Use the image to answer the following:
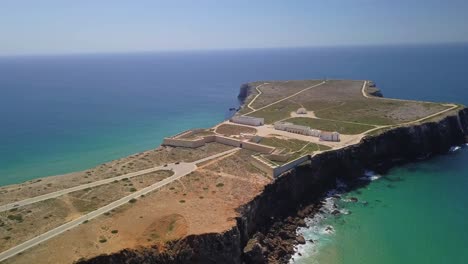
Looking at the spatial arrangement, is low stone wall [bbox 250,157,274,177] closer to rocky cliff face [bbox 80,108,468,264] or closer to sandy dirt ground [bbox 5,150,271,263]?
sandy dirt ground [bbox 5,150,271,263]

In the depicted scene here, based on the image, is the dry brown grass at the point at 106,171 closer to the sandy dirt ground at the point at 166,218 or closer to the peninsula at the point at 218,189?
the peninsula at the point at 218,189

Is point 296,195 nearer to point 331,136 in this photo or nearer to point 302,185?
point 302,185

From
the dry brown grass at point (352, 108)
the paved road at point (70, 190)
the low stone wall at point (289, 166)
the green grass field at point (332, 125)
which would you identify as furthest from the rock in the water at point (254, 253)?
the dry brown grass at point (352, 108)

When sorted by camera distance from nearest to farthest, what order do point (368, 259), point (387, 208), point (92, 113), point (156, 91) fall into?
point (368, 259) < point (387, 208) < point (92, 113) < point (156, 91)

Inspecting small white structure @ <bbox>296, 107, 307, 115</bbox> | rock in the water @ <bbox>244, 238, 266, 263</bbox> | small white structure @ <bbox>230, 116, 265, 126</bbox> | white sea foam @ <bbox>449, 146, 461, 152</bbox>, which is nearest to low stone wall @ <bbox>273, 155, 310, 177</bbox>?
rock in the water @ <bbox>244, 238, 266, 263</bbox>

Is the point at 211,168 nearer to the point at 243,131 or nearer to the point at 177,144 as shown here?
the point at 177,144

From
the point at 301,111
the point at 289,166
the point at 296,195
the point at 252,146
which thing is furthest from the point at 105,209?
the point at 301,111

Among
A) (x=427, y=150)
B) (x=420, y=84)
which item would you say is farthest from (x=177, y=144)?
(x=420, y=84)
